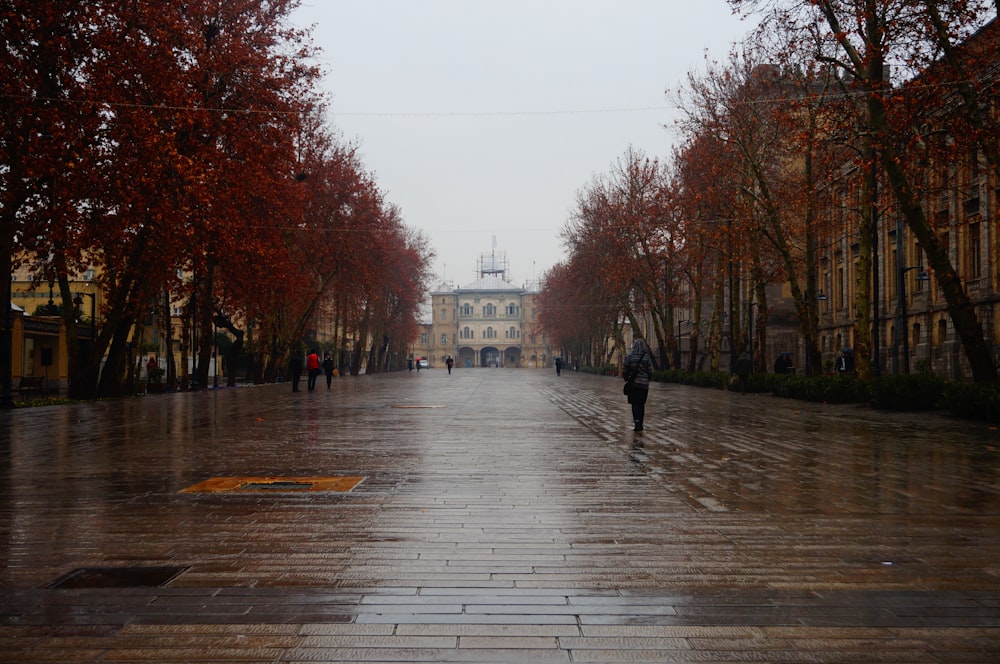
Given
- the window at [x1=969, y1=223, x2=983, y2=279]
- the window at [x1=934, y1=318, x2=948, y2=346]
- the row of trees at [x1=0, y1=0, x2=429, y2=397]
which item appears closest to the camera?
the row of trees at [x1=0, y1=0, x2=429, y2=397]

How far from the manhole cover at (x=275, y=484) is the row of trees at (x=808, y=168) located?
1372 cm

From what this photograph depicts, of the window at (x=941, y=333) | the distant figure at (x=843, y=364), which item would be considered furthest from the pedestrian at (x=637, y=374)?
the window at (x=941, y=333)

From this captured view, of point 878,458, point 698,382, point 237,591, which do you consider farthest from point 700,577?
point 698,382

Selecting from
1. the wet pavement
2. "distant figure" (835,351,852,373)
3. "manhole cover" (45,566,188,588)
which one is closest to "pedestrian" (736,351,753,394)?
"distant figure" (835,351,852,373)

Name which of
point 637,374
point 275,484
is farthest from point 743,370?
point 275,484

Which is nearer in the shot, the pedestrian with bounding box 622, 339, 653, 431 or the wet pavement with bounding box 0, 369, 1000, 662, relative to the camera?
the wet pavement with bounding box 0, 369, 1000, 662

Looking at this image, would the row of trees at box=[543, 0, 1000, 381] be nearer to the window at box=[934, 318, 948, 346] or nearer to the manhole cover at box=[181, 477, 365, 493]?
the window at box=[934, 318, 948, 346]

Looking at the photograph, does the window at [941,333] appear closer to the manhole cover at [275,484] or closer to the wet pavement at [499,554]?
the wet pavement at [499,554]

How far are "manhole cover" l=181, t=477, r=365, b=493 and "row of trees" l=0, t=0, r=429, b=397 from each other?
1518 cm

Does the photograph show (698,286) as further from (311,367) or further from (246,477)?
(246,477)

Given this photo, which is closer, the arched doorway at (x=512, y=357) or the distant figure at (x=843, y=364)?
the distant figure at (x=843, y=364)

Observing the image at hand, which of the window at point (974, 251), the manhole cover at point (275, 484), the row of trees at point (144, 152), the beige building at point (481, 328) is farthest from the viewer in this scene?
the beige building at point (481, 328)

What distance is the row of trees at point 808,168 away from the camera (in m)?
19.1

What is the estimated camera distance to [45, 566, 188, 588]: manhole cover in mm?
5223
